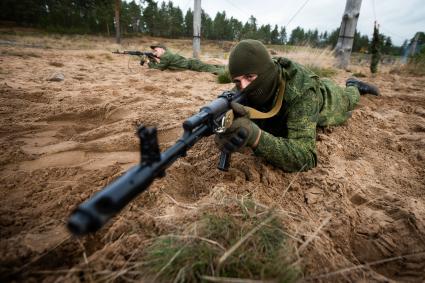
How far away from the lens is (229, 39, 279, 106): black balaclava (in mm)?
2309

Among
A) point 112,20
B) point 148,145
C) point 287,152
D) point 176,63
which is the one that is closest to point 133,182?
point 148,145

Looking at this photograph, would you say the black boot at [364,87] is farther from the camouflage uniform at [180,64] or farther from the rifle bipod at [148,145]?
the rifle bipod at [148,145]

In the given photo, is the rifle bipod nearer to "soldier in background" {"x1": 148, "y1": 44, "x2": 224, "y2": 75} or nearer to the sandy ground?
the sandy ground

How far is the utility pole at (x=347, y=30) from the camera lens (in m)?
7.13

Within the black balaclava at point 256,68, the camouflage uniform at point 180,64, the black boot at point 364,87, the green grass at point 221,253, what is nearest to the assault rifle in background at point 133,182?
the green grass at point 221,253

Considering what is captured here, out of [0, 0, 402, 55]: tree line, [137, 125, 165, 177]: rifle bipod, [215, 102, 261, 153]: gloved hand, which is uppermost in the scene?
[0, 0, 402, 55]: tree line

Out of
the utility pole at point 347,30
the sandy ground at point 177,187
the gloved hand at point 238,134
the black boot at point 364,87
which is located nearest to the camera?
the sandy ground at point 177,187

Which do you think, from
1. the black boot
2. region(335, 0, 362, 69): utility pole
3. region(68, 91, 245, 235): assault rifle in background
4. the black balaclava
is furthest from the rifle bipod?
region(335, 0, 362, 69): utility pole

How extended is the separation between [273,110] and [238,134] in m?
0.75

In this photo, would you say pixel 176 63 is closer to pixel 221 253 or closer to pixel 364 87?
pixel 364 87

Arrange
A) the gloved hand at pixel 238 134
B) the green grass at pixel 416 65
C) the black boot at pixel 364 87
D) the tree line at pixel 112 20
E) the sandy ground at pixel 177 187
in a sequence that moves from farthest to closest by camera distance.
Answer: the tree line at pixel 112 20, the green grass at pixel 416 65, the black boot at pixel 364 87, the gloved hand at pixel 238 134, the sandy ground at pixel 177 187

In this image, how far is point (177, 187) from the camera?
1974mm

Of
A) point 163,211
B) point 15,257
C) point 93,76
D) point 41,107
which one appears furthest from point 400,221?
point 93,76

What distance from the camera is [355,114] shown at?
3805 millimetres
